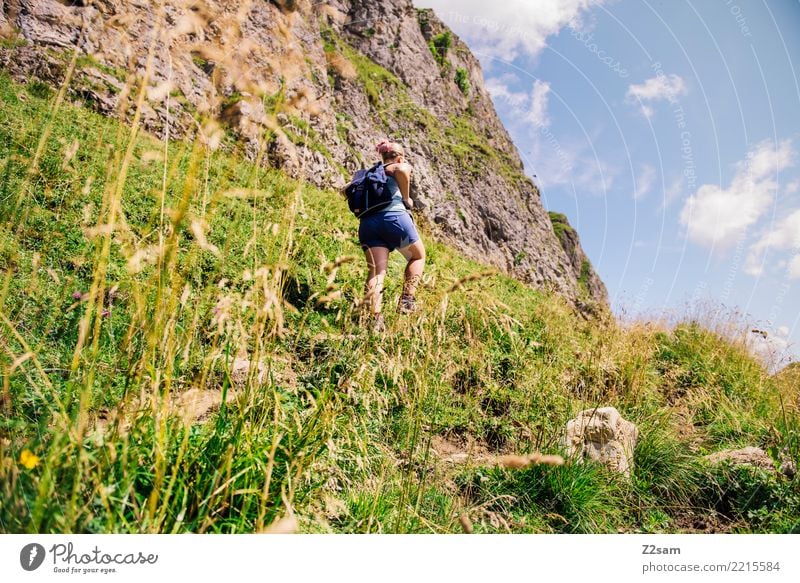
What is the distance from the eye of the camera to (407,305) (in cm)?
232

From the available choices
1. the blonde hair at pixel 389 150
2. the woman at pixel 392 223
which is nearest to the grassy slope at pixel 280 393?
the woman at pixel 392 223

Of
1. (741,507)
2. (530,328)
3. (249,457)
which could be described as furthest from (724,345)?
(249,457)

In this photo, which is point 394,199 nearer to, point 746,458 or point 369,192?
point 369,192

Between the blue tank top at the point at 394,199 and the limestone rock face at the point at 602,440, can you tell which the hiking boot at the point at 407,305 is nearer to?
the limestone rock face at the point at 602,440

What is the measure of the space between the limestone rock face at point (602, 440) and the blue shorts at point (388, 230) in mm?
2254

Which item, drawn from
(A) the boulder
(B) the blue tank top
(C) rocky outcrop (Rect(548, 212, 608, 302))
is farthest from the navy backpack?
(C) rocky outcrop (Rect(548, 212, 608, 302))

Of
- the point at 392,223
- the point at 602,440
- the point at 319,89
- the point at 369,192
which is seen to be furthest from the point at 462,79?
the point at 602,440

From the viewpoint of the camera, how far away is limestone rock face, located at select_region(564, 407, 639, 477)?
2.94m

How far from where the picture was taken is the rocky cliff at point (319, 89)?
1.54 meters

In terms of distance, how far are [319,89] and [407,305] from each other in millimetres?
8803

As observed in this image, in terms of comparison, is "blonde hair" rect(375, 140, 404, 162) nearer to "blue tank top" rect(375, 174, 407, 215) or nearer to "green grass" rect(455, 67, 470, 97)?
"blue tank top" rect(375, 174, 407, 215)

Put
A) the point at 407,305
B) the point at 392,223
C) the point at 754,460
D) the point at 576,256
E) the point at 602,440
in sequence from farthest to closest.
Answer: the point at 576,256 → the point at 392,223 → the point at 754,460 → the point at 602,440 → the point at 407,305
